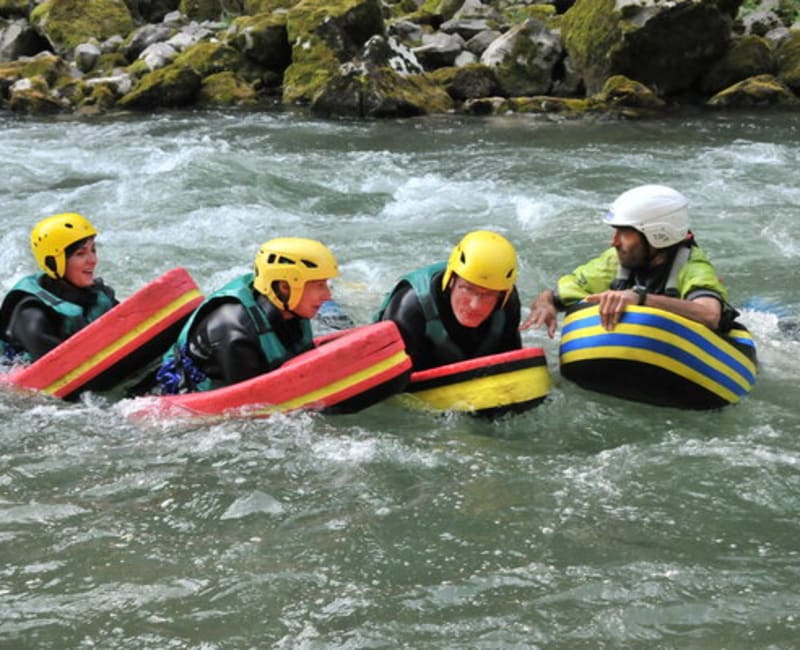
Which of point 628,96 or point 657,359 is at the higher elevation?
point 628,96

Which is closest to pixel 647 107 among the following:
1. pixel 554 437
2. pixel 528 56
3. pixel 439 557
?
pixel 528 56

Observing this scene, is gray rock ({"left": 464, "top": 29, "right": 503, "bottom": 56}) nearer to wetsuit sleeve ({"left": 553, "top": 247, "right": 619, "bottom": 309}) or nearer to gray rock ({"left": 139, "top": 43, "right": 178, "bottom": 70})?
gray rock ({"left": 139, "top": 43, "right": 178, "bottom": 70})

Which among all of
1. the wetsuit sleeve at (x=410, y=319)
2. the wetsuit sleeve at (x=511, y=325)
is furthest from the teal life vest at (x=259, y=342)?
the wetsuit sleeve at (x=511, y=325)

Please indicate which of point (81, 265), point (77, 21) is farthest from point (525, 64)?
point (81, 265)

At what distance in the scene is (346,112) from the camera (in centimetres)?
1733

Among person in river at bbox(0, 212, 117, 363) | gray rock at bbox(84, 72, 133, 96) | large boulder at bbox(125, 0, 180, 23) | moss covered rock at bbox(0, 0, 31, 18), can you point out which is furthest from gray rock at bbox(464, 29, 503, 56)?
person in river at bbox(0, 212, 117, 363)

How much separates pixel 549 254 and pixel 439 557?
5628 mm

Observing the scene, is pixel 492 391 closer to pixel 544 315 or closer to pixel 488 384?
pixel 488 384

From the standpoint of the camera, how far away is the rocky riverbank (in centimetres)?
1702

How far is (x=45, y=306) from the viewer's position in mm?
5504

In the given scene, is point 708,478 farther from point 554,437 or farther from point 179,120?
point 179,120

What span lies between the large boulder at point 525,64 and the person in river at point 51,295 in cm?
1346

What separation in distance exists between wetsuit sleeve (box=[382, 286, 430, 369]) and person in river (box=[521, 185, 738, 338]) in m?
0.63

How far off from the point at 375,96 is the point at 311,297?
1286 centimetres
